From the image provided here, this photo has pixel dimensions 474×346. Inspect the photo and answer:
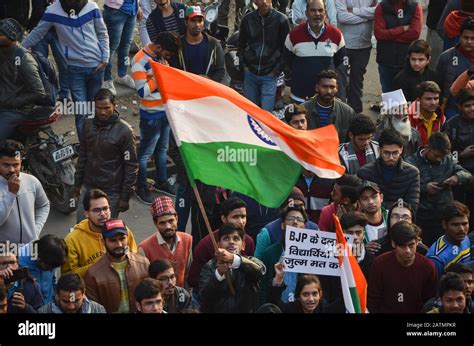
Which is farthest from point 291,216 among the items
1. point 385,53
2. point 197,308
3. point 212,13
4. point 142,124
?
point 212,13

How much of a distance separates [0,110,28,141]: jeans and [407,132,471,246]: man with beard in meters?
4.07

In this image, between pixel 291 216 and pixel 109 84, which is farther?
pixel 109 84

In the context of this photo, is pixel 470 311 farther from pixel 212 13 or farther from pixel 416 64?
pixel 212 13

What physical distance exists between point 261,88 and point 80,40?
204 cm

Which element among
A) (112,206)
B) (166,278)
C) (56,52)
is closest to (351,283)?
(166,278)

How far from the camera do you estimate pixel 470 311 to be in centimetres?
1248

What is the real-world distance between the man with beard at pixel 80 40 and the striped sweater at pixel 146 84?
2.44 ft

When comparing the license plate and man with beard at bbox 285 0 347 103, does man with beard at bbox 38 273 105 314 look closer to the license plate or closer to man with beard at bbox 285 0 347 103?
the license plate

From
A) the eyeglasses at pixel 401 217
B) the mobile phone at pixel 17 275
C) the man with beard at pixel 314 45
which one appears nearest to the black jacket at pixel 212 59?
the man with beard at pixel 314 45

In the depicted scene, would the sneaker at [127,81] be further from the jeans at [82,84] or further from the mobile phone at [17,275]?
the mobile phone at [17,275]

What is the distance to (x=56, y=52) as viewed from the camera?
1705 cm

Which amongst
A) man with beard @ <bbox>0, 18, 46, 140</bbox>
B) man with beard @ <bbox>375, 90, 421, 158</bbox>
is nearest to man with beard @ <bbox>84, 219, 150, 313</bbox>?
man with beard @ <bbox>0, 18, 46, 140</bbox>

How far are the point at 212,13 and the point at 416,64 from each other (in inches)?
129

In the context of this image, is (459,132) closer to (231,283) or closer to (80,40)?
(231,283)
